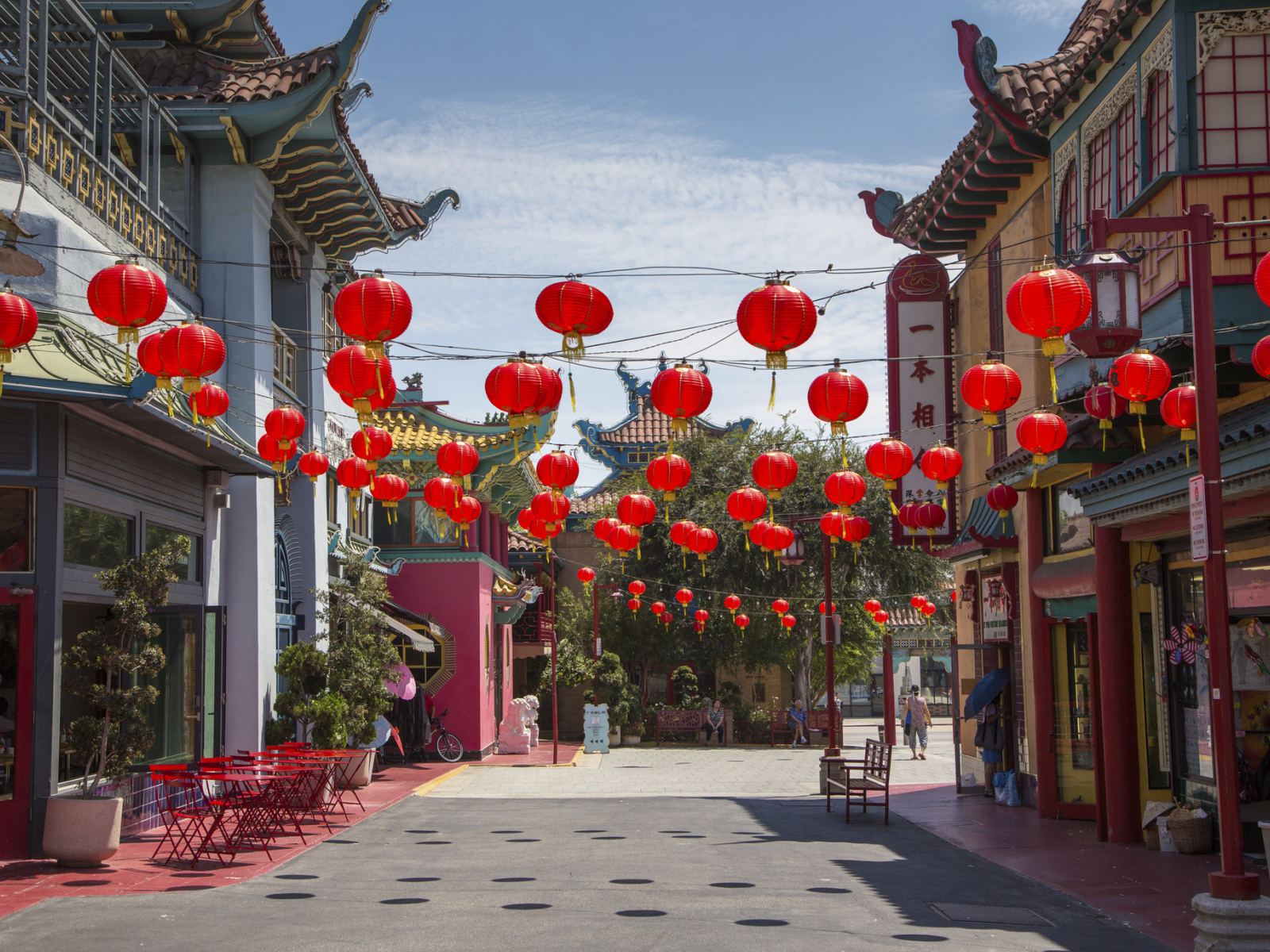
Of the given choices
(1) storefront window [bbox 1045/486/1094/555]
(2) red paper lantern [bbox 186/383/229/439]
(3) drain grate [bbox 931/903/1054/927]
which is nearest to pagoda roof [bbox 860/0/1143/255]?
(1) storefront window [bbox 1045/486/1094/555]

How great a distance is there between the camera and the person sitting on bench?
43062 mm

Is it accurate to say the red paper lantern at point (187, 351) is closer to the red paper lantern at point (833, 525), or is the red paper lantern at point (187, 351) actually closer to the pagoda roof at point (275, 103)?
the pagoda roof at point (275, 103)

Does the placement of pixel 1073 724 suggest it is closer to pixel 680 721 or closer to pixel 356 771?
pixel 356 771

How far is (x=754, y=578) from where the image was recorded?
147ft

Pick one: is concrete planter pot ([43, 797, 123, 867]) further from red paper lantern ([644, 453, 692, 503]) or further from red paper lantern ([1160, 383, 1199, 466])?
red paper lantern ([1160, 383, 1199, 466])

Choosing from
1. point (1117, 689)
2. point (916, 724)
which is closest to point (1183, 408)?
point (1117, 689)

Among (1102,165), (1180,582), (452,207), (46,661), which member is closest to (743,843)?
(1180,582)

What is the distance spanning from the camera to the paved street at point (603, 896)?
10.9 metres

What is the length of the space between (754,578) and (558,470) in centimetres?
2631

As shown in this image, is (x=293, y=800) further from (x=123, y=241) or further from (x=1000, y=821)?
(x=1000, y=821)

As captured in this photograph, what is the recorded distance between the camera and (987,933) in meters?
11.2

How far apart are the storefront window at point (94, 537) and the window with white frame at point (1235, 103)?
41.9 ft

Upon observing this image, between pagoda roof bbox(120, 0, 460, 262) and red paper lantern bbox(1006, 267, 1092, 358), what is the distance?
1214 centimetres

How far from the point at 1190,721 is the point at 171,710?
13413 millimetres
